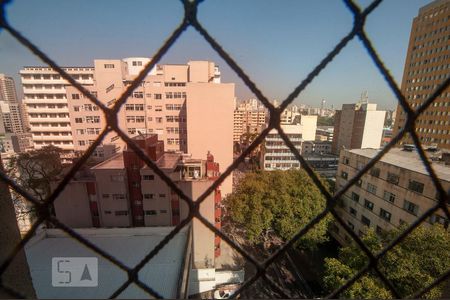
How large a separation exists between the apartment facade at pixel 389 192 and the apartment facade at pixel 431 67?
6.96 m

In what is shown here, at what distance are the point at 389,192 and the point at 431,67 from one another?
1340cm

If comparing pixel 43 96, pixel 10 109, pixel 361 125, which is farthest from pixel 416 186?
pixel 10 109

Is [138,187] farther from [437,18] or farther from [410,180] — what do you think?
[437,18]

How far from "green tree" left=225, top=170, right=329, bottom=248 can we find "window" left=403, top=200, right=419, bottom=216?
2.18 metres

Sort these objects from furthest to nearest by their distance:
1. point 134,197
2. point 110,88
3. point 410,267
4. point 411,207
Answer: point 110,88, point 134,197, point 411,207, point 410,267

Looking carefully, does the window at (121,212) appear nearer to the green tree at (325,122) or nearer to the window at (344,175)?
the window at (344,175)

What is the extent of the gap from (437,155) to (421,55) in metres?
11.8

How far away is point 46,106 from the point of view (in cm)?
1563

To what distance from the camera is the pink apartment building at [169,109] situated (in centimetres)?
1066

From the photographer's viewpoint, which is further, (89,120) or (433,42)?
(433,42)

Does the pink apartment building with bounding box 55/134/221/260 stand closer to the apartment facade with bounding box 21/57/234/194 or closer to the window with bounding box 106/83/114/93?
the apartment facade with bounding box 21/57/234/194

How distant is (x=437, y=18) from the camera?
13.5 meters

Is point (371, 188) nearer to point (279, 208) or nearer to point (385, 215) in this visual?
point (385, 215)

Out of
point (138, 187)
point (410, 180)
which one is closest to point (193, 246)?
point (138, 187)
